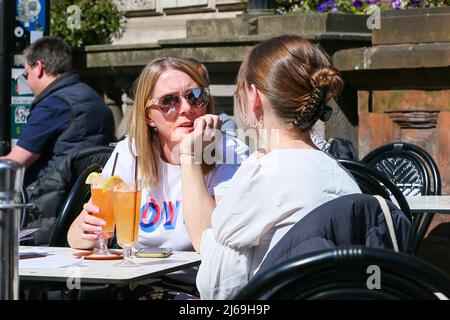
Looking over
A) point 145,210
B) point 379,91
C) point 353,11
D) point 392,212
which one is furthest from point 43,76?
point 392,212

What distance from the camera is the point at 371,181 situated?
393 centimetres

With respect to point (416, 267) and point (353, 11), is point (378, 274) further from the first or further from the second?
point (353, 11)

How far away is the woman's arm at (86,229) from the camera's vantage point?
331 cm

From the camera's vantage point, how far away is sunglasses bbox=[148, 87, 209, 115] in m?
3.86

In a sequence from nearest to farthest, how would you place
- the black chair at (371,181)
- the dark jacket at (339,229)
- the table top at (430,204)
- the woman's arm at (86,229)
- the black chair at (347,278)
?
the black chair at (347,278) < the dark jacket at (339,229) < the woman's arm at (86,229) < the black chair at (371,181) < the table top at (430,204)

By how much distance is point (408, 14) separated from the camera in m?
6.33

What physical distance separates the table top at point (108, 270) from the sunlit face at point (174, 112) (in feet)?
2.15

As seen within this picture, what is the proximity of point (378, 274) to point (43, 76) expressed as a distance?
220 inches

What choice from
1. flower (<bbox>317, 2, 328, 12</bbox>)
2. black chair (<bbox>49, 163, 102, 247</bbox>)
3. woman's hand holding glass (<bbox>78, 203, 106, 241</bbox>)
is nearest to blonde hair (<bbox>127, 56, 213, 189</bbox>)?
black chair (<bbox>49, 163, 102, 247</bbox>)

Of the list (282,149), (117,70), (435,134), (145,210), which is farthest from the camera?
(117,70)

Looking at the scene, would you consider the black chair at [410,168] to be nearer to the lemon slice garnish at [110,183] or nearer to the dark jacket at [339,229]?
the lemon slice garnish at [110,183]

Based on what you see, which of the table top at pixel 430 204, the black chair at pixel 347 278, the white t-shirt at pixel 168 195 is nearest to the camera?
the black chair at pixel 347 278

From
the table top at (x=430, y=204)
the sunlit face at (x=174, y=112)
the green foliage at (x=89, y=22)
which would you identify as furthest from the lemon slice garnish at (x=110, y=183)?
the green foliage at (x=89, y=22)

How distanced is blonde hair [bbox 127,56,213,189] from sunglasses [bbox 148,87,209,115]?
6cm
